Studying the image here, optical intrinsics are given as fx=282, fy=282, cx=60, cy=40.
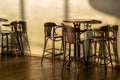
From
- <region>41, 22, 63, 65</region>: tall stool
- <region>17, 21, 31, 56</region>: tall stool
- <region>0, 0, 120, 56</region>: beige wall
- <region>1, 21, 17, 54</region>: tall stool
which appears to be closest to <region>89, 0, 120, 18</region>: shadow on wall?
<region>0, 0, 120, 56</region>: beige wall

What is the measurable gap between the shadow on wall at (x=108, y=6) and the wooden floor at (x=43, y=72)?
1160 millimetres

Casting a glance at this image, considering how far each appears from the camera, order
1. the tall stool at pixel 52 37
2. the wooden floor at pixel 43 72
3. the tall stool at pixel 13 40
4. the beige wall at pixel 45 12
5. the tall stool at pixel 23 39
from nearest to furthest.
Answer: the wooden floor at pixel 43 72, the beige wall at pixel 45 12, the tall stool at pixel 52 37, the tall stool at pixel 13 40, the tall stool at pixel 23 39

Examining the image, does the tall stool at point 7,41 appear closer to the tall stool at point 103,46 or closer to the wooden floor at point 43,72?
the wooden floor at point 43,72

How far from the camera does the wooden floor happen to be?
5000 mm

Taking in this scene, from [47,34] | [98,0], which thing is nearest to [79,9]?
[98,0]

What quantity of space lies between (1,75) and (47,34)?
1464 millimetres

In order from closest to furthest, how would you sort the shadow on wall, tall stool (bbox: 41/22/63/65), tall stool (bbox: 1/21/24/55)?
1. the shadow on wall
2. tall stool (bbox: 41/22/63/65)
3. tall stool (bbox: 1/21/24/55)

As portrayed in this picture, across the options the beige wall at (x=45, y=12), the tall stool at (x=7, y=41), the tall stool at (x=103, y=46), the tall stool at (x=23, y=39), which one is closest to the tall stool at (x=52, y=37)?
the beige wall at (x=45, y=12)

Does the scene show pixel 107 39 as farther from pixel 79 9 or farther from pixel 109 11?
pixel 79 9

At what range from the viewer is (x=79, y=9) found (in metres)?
6.23

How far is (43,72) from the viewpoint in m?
5.37

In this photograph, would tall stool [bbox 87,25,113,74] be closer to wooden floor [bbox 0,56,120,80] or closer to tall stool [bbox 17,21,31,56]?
wooden floor [bbox 0,56,120,80]

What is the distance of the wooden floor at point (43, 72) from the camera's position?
5000 mm

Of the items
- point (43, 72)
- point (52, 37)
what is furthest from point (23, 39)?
point (43, 72)
